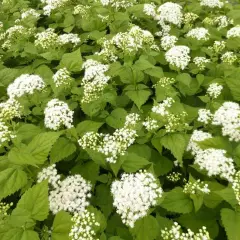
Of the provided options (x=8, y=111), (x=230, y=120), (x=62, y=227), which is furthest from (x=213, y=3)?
(x=62, y=227)

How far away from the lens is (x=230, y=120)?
442 centimetres

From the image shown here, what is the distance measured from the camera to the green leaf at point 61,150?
4375mm

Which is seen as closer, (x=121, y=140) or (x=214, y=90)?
(x=121, y=140)

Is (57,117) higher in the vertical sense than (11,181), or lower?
higher

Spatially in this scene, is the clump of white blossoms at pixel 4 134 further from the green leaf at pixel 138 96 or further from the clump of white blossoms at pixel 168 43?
the clump of white blossoms at pixel 168 43

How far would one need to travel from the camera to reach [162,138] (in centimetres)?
450

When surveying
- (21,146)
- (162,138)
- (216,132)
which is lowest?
(216,132)

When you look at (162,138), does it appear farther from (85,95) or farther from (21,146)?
(21,146)

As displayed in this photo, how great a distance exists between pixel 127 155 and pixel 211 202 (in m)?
1.33

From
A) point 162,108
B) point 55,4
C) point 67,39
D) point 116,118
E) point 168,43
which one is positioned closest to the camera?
point 162,108

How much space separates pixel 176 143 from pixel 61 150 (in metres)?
1.74

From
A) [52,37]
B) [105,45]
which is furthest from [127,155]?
[52,37]

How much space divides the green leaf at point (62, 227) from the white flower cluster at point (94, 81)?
6.97 ft

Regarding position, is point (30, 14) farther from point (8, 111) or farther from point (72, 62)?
point (8, 111)
